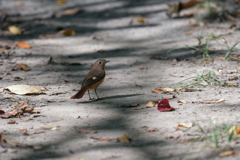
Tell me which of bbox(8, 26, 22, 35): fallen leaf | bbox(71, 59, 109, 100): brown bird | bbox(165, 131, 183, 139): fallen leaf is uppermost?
bbox(8, 26, 22, 35): fallen leaf

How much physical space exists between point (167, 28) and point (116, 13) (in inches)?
84.4

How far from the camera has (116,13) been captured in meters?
9.82

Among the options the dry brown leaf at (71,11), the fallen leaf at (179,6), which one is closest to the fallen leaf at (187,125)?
the fallen leaf at (179,6)

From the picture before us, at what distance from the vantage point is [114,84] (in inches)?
205

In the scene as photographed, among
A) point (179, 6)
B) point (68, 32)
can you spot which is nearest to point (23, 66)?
point (68, 32)

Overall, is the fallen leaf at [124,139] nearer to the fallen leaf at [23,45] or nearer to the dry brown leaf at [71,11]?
the fallen leaf at [23,45]

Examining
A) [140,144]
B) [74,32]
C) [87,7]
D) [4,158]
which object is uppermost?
[87,7]

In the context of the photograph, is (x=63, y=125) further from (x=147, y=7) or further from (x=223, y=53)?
(x=147, y=7)

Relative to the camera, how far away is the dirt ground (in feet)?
9.66

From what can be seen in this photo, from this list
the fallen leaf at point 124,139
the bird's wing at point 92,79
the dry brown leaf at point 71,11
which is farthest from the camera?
the dry brown leaf at point 71,11

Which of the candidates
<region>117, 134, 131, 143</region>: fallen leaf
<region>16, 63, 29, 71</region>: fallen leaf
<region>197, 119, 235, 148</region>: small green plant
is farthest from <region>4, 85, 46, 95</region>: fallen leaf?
<region>197, 119, 235, 148</region>: small green plant

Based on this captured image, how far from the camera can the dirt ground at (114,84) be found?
9.66 ft

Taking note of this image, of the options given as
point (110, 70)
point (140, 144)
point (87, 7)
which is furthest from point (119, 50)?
point (140, 144)

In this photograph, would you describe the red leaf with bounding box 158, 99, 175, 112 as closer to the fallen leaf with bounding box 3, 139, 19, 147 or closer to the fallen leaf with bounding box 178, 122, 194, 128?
the fallen leaf with bounding box 178, 122, 194, 128
